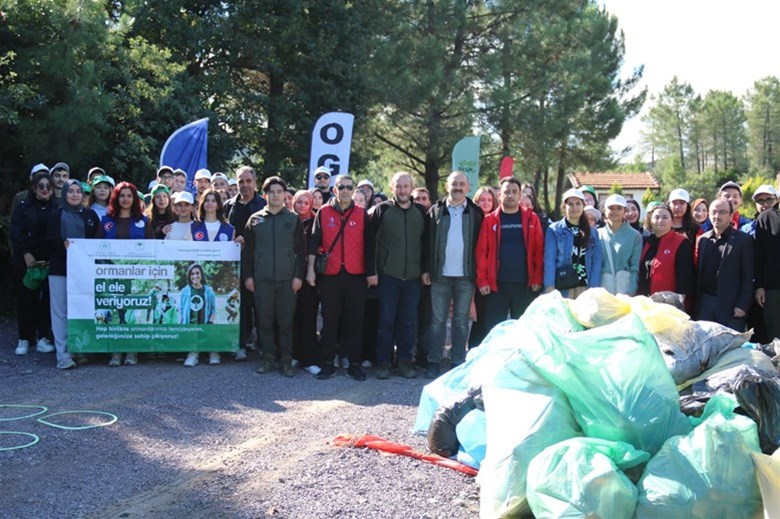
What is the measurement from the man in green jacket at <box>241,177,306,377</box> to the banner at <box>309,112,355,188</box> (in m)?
3.97

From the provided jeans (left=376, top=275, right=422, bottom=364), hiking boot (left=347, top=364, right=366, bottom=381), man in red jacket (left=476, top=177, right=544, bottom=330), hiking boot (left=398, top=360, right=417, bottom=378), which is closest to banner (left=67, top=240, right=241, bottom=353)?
hiking boot (left=347, top=364, right=366, bottom=381)

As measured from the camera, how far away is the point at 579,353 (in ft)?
14.5

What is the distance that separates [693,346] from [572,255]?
2953 millimetres

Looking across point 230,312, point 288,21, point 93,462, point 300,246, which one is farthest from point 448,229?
point 288,21

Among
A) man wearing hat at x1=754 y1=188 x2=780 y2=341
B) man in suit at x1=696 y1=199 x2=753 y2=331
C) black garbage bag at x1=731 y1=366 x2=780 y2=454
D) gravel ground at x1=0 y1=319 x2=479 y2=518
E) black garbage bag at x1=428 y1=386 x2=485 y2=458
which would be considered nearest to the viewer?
black garbage bag at x1=731 y1=366 x2=780 y2=454

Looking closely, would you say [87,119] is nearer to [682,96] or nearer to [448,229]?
[448,229]

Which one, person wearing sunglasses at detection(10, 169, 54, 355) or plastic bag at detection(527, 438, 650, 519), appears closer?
plastic bag at detection(527, 438, 650, 519)

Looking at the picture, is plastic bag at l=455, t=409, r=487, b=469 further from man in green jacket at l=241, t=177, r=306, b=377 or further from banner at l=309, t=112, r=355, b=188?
banner at l=309, t=112, r=355, b=188

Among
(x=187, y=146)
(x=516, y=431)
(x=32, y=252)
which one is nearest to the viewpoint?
(x=516, y=431)

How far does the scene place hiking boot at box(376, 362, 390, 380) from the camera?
26.6ft

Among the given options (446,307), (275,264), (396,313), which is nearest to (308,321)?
(275,264)

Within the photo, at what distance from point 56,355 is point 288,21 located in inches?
514

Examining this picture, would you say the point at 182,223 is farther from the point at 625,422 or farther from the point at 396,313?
the point at 625,422

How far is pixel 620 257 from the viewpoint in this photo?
26.0 ft
